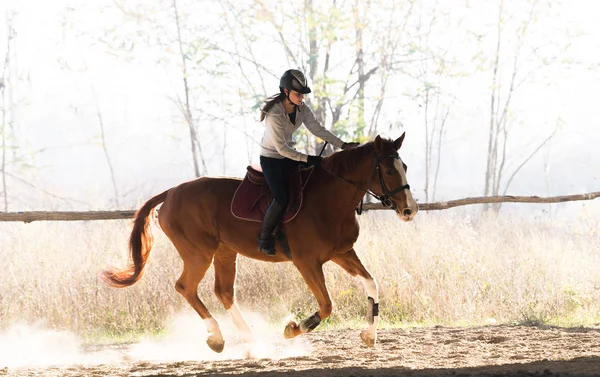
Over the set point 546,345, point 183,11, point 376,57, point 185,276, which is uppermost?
point 183,11

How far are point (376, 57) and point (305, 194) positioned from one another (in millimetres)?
10925

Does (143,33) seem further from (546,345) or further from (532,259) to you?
(546,345)

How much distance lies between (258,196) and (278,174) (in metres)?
0.30

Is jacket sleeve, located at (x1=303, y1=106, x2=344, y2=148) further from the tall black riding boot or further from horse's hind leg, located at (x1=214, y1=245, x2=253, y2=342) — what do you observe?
horse's hind leg, located at (x1=214, y1=245, x2=253, y2=342)

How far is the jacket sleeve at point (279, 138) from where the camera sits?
561cm

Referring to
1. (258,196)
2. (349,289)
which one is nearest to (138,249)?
(258,196)

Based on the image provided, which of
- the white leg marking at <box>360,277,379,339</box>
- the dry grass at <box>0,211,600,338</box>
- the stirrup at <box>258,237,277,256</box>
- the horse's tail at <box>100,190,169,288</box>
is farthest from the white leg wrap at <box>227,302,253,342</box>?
the dry grass at <box>0,211,600,338</box>

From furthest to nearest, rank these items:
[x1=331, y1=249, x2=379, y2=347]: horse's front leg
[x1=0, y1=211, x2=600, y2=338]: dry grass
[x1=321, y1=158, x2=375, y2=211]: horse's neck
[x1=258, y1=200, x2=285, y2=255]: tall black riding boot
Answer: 1. [x1=0, y1=211, x2=600, y2=338]: dry grass
2. [x1=331, y1=249, x2=379, y2=347]: horse's front leg
3. [x1=258, y1=200, x2=285, y2=255]: tall black riding boot
4. [x1=321, y1=158, x2=375, y2=211]: horse's neck

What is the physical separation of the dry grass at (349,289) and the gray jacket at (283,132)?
3100mm

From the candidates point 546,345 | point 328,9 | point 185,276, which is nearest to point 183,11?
point 328,9

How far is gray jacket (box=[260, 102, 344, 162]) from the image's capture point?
222 inches

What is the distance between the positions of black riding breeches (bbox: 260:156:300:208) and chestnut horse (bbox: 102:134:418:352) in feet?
0.58

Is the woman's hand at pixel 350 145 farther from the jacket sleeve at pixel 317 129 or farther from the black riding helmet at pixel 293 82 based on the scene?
the black riding helmet at pixel 293 82

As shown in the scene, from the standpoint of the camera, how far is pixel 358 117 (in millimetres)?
14695
